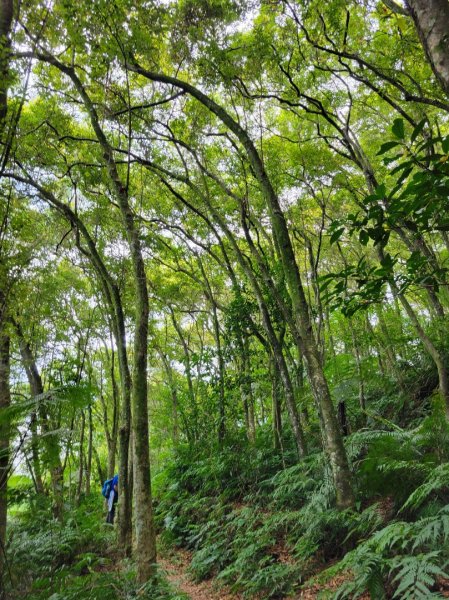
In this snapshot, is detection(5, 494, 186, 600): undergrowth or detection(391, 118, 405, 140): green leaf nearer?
detection(391, 118, 405, 140): green leaf

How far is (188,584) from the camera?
6352 millimetres

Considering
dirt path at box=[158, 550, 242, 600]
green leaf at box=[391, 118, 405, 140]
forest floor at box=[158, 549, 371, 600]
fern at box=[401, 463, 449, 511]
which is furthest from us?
dirt path at box=[158, 550, 242, 600]

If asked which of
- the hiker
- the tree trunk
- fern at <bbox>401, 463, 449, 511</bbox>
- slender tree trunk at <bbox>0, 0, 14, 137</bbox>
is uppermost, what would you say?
slender tree trunk at <bbox>0, 0, 14, 137</bbox>

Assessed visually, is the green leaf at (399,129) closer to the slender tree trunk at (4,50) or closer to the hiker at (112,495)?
the slender tree trunk at (4,50)

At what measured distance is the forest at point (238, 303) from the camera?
3.07 m

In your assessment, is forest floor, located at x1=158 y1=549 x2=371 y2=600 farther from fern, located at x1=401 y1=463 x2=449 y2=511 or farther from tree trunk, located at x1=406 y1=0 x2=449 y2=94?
tree trunk, located at x1=406 y1=0 x2=449 y2=94

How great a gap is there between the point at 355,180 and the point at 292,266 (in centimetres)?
594

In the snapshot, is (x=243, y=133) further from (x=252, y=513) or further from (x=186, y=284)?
(x=186, y=284)

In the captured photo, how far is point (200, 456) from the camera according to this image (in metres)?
10.4

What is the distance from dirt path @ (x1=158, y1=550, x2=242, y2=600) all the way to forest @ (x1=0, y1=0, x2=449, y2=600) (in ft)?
0.18

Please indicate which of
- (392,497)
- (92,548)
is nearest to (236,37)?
(392,497)

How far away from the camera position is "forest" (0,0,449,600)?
3.07 metres

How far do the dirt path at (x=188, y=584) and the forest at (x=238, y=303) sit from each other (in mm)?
55

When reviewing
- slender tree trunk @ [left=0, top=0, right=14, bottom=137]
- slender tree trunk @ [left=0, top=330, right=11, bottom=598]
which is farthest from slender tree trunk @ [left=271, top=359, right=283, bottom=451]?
slender tree trunk @ [left=0, top=0, right=14, bottom=137]
